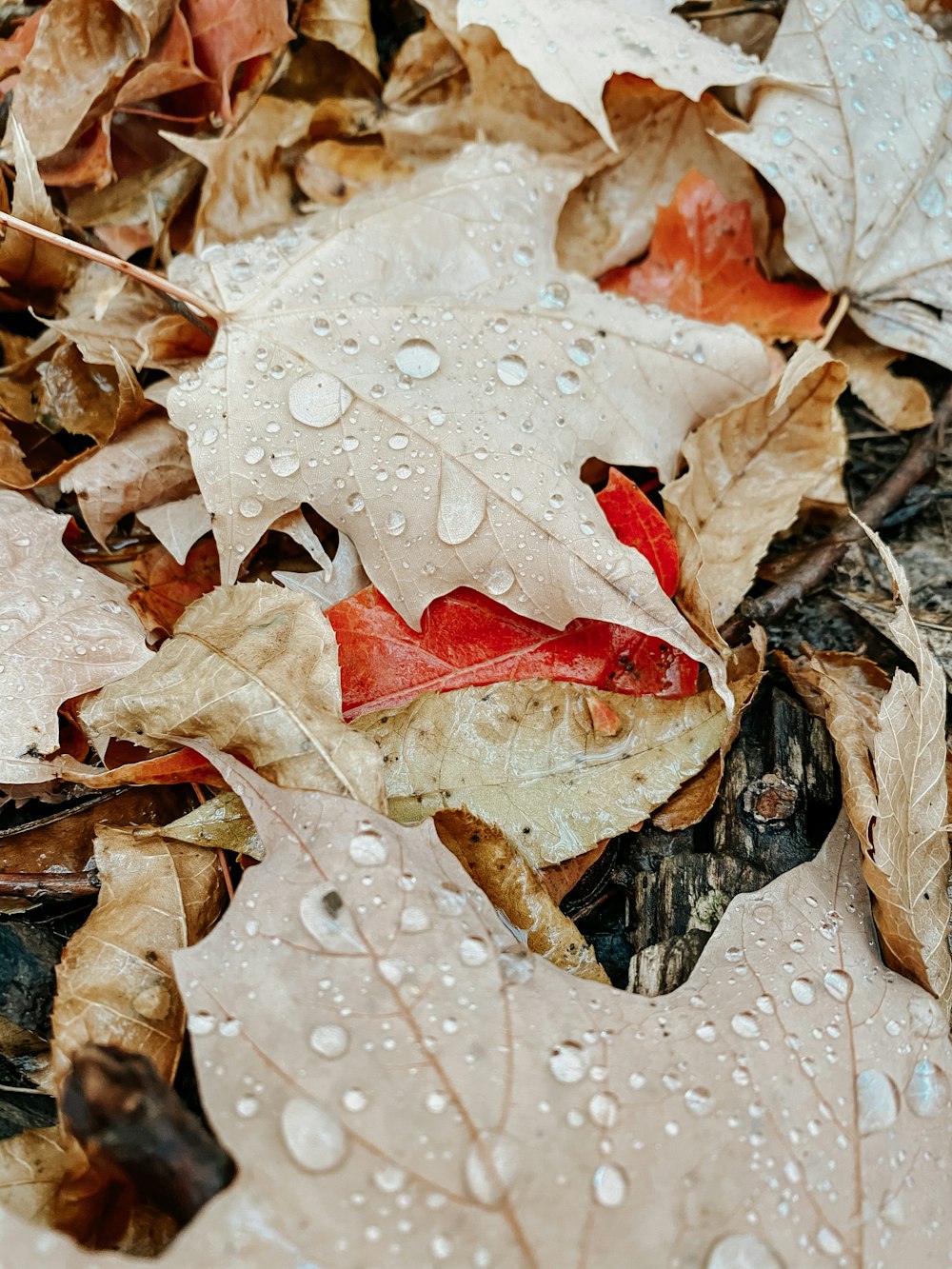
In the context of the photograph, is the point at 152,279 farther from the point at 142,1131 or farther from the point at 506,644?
the point at 142,1131

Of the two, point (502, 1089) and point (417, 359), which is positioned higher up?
point (417, 359)

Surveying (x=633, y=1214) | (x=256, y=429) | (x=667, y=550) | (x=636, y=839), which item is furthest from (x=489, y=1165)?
(x=256, y=429)

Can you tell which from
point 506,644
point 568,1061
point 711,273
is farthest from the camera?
point 711,273

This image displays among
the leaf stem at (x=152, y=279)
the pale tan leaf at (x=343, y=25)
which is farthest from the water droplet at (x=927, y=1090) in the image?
the pale tan leaf at (x=343, y=25)

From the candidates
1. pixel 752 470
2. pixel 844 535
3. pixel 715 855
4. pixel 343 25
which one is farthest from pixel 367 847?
pixel 343 25

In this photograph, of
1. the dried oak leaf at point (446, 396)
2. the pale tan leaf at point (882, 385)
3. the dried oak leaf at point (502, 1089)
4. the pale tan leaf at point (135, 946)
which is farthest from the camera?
the pale tan leaf at point (882, 385)

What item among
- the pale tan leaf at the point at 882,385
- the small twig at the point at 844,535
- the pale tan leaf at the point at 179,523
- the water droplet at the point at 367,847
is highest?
the pale tan leaf at the point at 882,385

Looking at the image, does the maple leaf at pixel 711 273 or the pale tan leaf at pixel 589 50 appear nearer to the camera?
the pale tan leaf at pixel 589 50

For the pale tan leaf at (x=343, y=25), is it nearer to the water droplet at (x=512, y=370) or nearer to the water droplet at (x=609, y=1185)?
the water droplet at (x=512, y=370)
